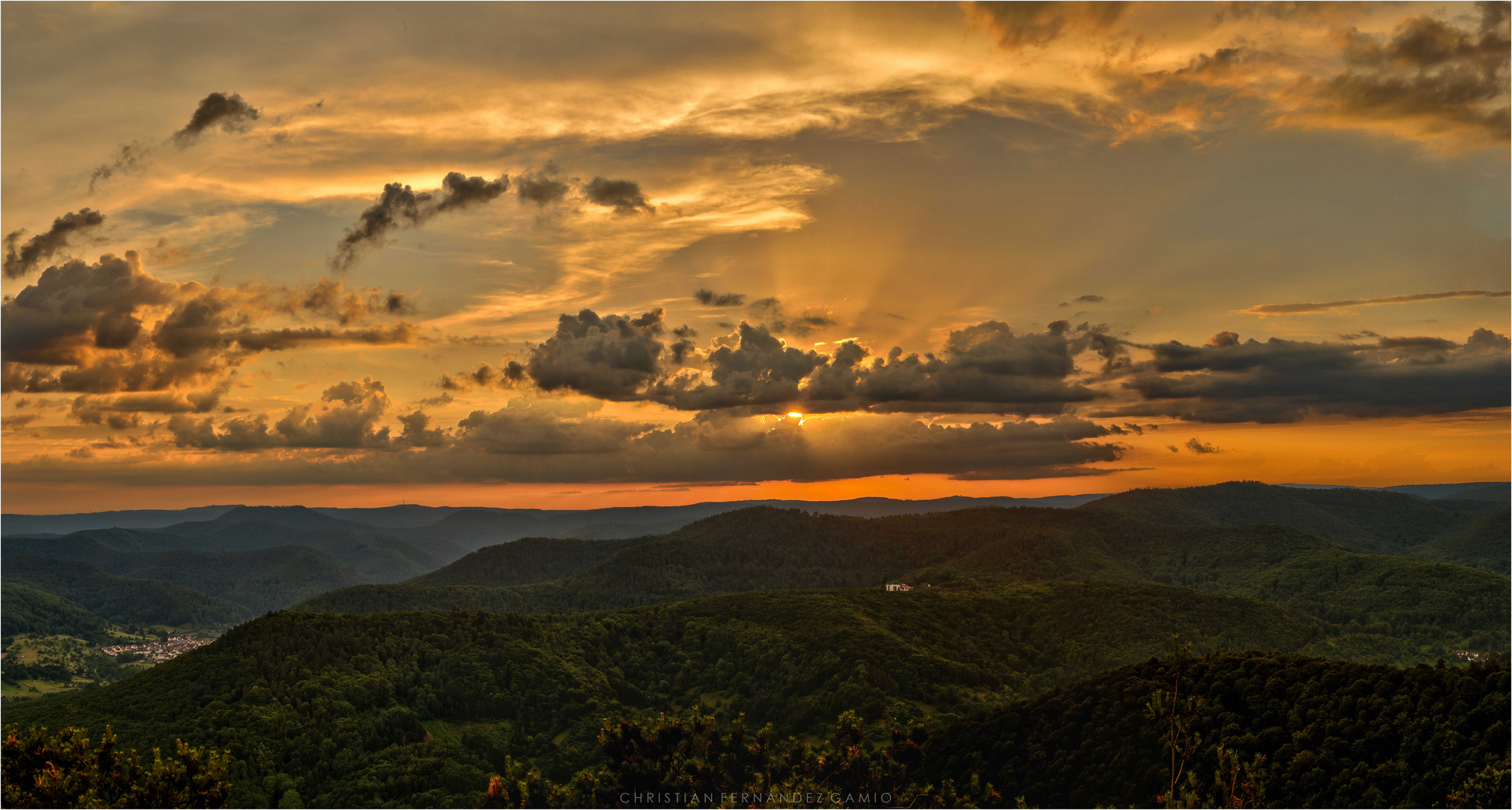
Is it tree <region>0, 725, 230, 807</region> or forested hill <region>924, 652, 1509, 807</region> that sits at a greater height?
tree <region>0, 725, 230, 807</region>

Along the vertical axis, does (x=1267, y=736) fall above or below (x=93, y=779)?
below

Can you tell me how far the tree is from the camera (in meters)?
68.4

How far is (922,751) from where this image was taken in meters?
137

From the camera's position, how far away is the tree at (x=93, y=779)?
6838 cm

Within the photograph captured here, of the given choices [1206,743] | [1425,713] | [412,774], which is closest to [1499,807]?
[1425,713]

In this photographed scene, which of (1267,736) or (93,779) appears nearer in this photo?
(93,779)

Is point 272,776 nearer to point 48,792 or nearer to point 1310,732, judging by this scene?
point 48,792

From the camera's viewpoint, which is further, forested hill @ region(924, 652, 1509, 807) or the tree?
forested hill @ region(924, 652, 1509, 807)

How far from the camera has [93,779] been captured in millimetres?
71250

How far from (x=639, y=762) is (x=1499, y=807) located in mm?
97498

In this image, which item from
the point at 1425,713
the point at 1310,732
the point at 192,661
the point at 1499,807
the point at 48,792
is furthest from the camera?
the point at 192,661

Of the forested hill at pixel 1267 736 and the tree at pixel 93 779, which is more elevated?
the tree at pixel 93 779

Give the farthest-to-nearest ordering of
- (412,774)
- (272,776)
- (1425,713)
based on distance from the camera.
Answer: (412,774) → (272,776) → (1425,713)

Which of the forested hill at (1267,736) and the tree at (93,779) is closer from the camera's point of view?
the tree at (93,779)
